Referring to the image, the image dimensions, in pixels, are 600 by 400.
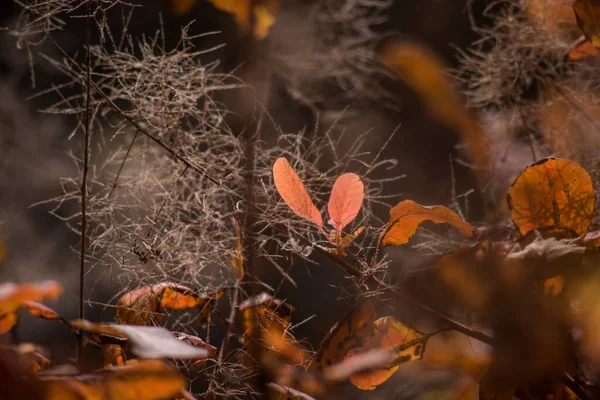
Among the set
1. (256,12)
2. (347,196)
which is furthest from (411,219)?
(256,12)

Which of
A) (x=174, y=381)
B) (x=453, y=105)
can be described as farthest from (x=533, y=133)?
(x=174, y=381)

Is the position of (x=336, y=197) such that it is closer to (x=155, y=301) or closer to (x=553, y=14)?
(x=155, y=301)

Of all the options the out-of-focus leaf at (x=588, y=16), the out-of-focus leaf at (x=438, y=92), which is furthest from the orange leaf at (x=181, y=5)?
the out-of-focus leaf at (x=588, y=16)

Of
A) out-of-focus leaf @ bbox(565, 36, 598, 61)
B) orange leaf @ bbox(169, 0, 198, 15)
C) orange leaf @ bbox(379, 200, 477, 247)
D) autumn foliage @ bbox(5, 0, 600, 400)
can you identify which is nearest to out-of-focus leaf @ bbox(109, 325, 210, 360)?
autumn foliage @ bbox(5, 0, 600, 400)

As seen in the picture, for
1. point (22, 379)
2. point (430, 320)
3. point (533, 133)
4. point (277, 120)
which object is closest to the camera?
point (22, 379)

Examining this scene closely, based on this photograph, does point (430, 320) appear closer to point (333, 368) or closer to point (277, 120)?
point (333, 368)
